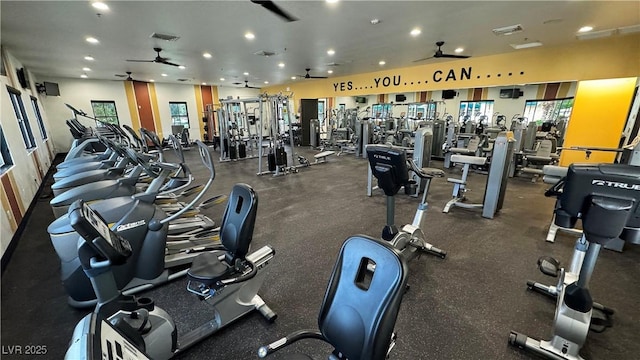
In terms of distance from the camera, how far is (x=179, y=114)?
12.7 meters

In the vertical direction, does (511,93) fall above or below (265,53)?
below

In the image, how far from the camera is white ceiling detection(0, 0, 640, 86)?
3.64 metres

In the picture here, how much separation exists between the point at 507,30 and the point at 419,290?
528 centimetres

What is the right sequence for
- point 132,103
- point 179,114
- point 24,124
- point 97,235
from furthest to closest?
point 179,114 → point 132,103 → point 24,124 → point 97,235

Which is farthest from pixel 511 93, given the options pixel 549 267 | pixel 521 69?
pixel 549 267

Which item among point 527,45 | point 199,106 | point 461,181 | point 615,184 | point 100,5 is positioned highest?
point 527,45

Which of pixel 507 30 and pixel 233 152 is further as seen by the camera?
pixel 233 152

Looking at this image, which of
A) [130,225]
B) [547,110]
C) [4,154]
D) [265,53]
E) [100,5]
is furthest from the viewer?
[547,110]

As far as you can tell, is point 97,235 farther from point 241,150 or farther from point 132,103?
point 132,103

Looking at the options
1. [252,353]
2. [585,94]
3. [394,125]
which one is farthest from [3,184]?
[585,94]

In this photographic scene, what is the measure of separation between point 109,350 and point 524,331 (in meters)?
2.37

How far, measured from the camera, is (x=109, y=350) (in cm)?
77

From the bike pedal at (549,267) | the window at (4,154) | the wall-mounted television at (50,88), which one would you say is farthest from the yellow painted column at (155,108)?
the bike pedal at (549,267)

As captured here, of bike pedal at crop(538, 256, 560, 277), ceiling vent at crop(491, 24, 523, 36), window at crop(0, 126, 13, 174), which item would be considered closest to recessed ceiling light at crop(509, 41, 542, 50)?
ceiling vent at crop(491, 24, 523, 36)
